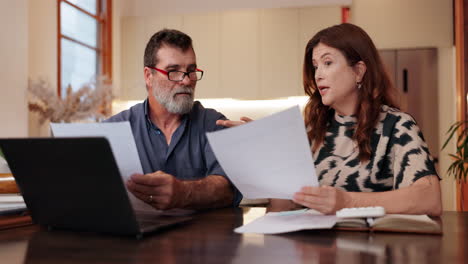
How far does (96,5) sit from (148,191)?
4.95 m

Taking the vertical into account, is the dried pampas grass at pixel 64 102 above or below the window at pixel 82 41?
below

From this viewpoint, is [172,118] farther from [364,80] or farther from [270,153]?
[270,153]

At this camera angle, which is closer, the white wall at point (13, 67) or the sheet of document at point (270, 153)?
the sheet of document at point (270, 153)

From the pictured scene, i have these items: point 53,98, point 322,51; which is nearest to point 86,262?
point 322,51

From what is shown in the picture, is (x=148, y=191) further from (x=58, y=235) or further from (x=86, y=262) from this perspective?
(x=86, y=262)

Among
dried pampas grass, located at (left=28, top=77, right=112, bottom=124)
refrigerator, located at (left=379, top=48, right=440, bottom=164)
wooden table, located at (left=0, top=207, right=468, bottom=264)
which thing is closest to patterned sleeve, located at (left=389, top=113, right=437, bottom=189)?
wooden table, located at (left=0, top=207, right=468, bottom=264)

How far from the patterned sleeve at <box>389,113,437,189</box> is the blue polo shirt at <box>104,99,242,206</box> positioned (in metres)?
0.63

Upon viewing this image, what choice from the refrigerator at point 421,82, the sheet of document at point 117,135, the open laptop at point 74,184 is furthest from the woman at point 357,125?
the refrigerator at point 421,82

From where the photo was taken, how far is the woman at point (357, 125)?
1561 mm

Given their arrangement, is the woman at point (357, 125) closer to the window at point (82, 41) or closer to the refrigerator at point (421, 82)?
the window at point (82, 41)

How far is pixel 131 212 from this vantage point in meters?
0.95

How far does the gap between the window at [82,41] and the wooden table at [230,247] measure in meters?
3.89

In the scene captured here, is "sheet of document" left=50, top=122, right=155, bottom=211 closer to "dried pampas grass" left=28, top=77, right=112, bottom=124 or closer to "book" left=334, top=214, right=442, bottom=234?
"book" left=334, top=214, right=442, bottom=234

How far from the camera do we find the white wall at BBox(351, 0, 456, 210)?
215 inches
